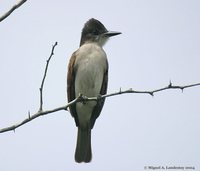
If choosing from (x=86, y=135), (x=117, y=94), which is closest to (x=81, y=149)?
(x=86, y=135)

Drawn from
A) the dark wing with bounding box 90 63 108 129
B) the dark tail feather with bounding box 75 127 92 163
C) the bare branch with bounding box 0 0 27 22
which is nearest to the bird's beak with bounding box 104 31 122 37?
the dark wing with bounding box 90 63 108 129

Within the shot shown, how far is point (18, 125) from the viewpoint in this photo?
509 cm

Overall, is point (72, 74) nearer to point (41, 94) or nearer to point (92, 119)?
point (92, 119)

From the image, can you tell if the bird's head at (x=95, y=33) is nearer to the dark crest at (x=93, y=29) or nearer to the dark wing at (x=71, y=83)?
the dark crest at (x=93, y=29)

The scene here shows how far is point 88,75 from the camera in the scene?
8680 mm

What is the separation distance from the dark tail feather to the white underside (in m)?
0.21

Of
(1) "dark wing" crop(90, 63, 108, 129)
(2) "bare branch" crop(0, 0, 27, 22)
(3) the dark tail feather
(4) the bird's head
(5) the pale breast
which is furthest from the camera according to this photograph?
(4) the bird's head

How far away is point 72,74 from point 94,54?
55 cm

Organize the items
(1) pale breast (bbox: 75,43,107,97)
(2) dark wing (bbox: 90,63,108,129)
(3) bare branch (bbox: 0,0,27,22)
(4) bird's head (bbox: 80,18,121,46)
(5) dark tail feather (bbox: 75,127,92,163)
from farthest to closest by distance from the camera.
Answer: (4) bird's head (bbox: 80,18,121,46)
(5) dark tail feather (bbox: 75,127,92,163)
(2) dark wing (bbox: 90,63,108,129)
(1) pale breast (bbox: 75,43,107,97)
(3) bare branch (bbox: 0,0,27,22)

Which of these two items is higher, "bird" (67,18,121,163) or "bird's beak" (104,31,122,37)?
"bird's beak" (104,31,122,37)

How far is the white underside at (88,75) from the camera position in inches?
341

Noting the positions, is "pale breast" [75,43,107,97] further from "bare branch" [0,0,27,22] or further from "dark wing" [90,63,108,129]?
"bare branch" [0,0,27,22]

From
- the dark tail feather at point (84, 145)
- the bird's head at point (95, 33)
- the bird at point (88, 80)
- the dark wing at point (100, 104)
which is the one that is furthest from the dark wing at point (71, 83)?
the bird's head at point (95, 33)

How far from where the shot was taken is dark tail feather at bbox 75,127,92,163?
9281 millimetres
